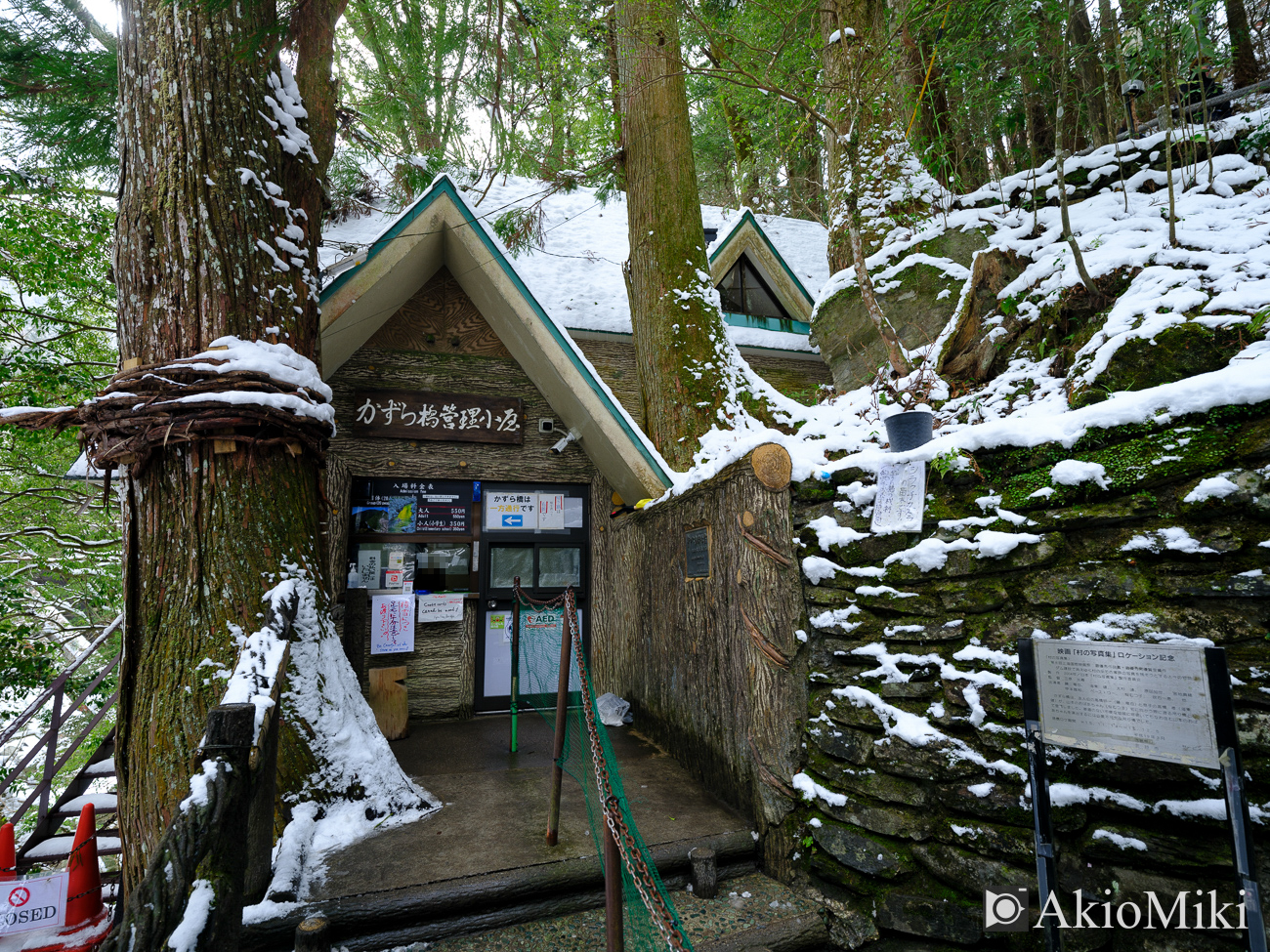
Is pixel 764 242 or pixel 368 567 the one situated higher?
pixel 764 242

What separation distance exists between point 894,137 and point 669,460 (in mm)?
3899

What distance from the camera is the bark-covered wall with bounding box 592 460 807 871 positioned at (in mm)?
3135

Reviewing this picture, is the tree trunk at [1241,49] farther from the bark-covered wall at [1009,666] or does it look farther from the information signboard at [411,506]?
the information signboard at [411,506]

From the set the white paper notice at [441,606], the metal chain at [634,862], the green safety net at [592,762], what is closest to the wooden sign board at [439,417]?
the white paper notice at [441,606]

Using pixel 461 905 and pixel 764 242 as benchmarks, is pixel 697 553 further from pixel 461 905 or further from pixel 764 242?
pixel 764 242

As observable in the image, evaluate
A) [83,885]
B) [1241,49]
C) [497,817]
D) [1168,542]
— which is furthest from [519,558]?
[1241,49]

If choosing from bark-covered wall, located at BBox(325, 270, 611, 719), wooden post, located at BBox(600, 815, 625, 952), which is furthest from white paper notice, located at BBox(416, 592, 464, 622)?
wooden post, located at BBox(600, 815, 625, 952)

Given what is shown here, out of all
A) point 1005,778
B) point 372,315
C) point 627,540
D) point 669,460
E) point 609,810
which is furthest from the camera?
point 627,540

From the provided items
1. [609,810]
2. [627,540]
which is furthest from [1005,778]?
[627,540]

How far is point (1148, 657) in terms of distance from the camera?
1690mm

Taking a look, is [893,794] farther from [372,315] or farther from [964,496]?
[372,315]

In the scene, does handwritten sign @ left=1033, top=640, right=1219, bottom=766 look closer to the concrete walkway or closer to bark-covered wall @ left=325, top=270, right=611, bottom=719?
the concrete walkway

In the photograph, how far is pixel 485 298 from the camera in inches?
238

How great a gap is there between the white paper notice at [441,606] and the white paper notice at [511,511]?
79 centimetres
